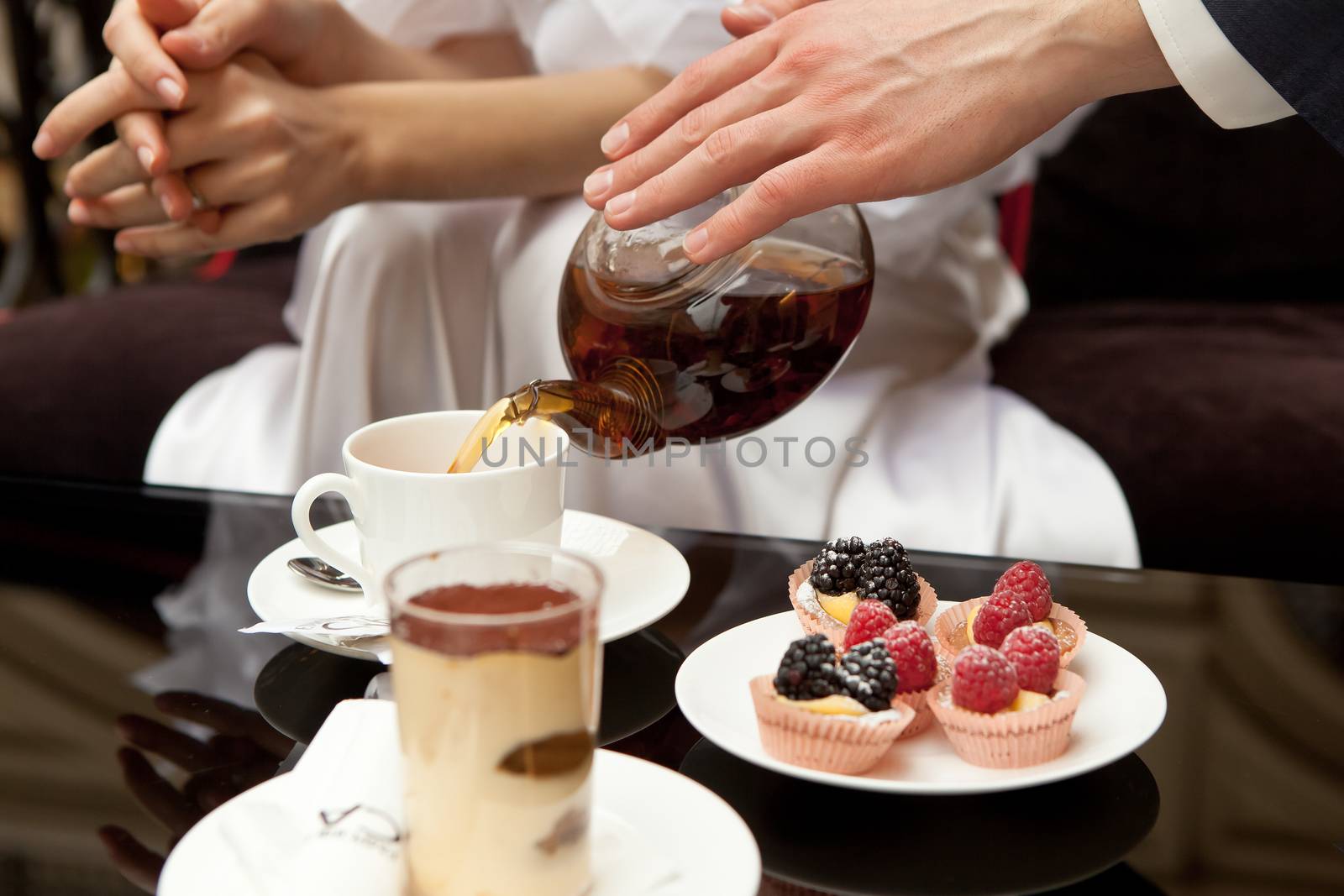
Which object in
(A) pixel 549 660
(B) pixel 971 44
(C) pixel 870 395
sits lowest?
(C) pixel 870 395

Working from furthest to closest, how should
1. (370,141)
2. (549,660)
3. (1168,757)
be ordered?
(370,141), (1168,757), (549,660)

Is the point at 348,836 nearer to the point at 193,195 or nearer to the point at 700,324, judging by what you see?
the point at 700,324

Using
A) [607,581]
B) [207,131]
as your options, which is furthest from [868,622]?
[207,131]

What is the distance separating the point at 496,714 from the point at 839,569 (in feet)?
1.08

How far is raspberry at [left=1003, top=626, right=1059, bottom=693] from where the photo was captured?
0.65 m

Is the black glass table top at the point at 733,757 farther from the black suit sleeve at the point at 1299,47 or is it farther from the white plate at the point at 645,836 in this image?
the black suit sleeve at the point at 1299,47

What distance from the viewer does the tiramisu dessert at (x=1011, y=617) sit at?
706mm

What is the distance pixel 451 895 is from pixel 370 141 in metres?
0.92

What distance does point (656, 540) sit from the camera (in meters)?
0.90

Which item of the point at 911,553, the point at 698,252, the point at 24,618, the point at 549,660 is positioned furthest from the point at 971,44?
the point at 24,618

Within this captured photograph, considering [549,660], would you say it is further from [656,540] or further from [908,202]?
[908,202]

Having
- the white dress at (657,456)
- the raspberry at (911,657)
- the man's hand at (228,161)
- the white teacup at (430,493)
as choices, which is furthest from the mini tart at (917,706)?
the man's hand at (228,161)

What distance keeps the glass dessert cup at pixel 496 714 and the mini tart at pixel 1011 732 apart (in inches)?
8.1

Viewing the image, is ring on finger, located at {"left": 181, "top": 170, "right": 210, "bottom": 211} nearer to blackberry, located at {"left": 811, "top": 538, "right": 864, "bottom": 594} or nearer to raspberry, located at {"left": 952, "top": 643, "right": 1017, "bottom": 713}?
blackberry, located at {"left": 811, "top": 538, "right": 864, "bottom": 594}
